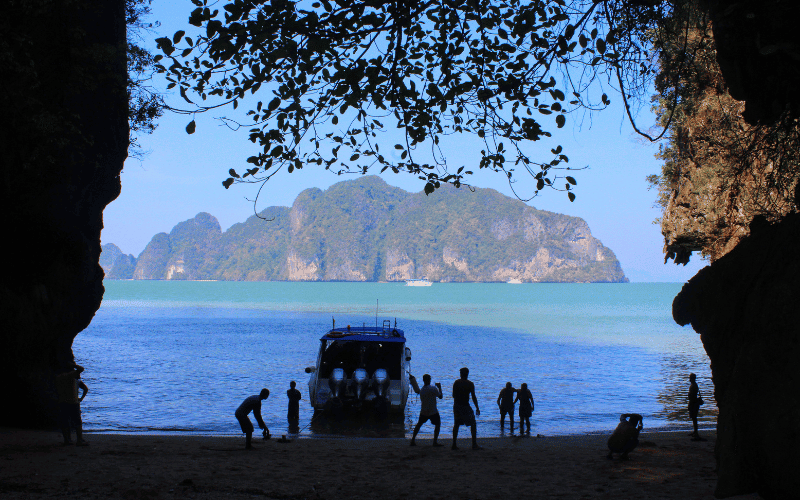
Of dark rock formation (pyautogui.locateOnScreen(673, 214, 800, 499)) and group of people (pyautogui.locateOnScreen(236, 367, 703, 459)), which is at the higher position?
dark rock formation (pyautogui.locateOnScreen(673, 214, 800, 499))

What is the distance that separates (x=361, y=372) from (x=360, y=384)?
35 centimetres

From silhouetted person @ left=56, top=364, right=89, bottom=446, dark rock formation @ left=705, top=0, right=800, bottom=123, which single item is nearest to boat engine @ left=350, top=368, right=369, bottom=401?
silhouetted person @ left=56, top=364, right=89, bottom=446

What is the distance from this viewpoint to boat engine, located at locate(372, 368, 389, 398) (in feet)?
51.9

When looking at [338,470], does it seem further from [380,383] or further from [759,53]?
[759,53]

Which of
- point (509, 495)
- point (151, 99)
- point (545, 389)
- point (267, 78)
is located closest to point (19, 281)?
point (151, 99)

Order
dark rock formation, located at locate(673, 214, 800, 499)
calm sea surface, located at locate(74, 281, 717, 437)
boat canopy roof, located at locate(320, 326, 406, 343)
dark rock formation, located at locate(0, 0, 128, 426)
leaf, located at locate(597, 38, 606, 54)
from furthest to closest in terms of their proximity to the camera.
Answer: calm sea surface, located at locate(74, 281, 717, 437), boat canopy roof, located at locate(320, 326, 406, 343), dark rock formation, located at locate(0, 0, 128, 426), leaf, located at locate(597, 38, 606, 54), dark rock formation, located at locate(673, 214, 800, 499)

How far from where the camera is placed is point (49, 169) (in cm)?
→ 1510

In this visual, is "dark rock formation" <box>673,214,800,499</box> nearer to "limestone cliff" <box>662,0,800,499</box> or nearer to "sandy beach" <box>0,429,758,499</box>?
"limestone cliff" <box>662,0,800,499</box>

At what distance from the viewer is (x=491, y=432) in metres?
16.6

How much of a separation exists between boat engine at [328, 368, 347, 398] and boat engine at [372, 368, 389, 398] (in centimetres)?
83

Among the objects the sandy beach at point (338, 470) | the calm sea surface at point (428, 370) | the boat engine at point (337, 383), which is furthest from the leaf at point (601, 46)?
the calm sea surface at point (428, 370)

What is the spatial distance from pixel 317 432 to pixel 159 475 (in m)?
7.66

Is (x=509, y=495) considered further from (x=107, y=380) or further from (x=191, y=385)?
(x=107, y=380)

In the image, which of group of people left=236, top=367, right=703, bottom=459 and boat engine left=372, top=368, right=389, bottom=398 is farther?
boat engine left=372, top=368, right=389, bottom=398
